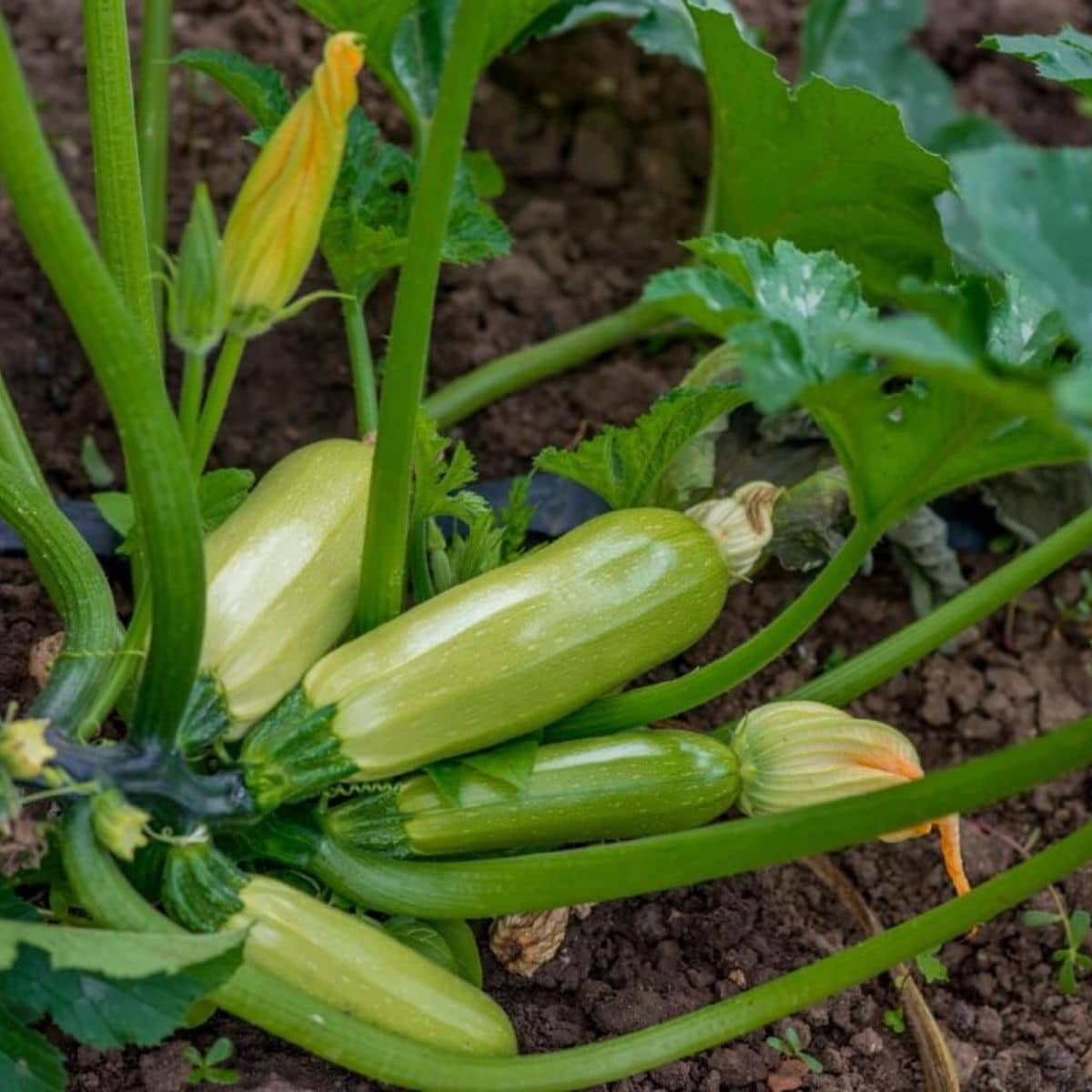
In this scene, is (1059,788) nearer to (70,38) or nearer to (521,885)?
(521,885)

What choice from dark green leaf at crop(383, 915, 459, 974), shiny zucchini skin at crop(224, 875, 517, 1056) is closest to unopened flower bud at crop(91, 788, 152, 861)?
shiny zucchini skin at crop(224, 875, 517, 1056)

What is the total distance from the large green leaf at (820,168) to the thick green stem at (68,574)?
3.29 feet

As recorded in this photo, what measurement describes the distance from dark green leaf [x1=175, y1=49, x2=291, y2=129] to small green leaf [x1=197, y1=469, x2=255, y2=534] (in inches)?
19.7

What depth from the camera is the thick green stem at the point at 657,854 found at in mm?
1524

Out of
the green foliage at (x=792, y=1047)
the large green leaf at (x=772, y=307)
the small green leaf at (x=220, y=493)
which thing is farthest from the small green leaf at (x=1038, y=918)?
the small green leaf at (x=220, y=493)

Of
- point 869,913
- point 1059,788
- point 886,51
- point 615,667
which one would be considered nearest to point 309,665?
point 615,667

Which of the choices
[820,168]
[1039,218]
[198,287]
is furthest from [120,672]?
[820,168]

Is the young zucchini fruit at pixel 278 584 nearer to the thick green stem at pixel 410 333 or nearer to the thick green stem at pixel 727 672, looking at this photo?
the thick green stem at pixel 410 333

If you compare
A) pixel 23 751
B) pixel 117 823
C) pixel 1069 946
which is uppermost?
pixel 23 751

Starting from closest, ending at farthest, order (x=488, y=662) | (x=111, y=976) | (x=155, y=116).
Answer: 1. (x=111, y=976)
2. (x=488, y=662)
3. (x=155, y=116)

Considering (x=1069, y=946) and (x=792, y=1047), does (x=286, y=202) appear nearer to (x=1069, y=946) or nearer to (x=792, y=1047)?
(x=792, y=1047)

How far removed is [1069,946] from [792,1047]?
0.45 m

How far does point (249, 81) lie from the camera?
2.23 metres

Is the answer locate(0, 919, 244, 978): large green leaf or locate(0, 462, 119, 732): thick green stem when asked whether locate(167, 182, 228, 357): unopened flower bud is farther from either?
locate(0, 919, 244, 978): large green leaf
